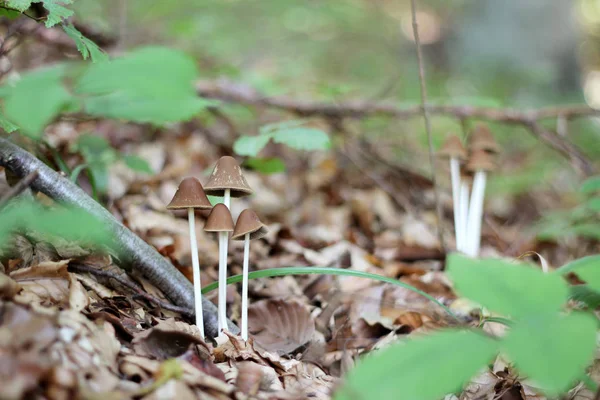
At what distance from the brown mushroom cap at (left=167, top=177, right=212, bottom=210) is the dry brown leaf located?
2.40 feet

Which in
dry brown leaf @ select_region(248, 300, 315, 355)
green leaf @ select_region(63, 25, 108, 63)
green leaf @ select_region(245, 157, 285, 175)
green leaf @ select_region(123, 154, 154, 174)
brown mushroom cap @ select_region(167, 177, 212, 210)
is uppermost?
green leaf @ select_region(245, 157, 285, 175)

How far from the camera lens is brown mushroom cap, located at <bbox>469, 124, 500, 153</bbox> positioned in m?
3.21

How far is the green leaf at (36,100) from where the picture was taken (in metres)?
1.08

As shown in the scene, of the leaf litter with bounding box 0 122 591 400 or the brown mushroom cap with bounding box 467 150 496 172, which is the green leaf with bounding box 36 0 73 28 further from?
the brown mushroom cap with bounding box 467 150 496 172

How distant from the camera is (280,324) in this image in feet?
7.41

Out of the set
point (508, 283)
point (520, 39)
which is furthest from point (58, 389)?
point (520, 39)

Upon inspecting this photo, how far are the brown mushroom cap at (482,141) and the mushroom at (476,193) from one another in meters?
0.04

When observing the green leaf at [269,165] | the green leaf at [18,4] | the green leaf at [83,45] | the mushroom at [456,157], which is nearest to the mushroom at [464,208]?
the mushroom at [456,157]

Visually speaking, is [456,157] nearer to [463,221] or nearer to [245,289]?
[463,221]

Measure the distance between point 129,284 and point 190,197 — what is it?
1.60 ft

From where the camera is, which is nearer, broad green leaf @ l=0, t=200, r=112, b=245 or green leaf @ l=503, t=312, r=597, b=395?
green leaf @ l=503, t=312, r=597, b=395

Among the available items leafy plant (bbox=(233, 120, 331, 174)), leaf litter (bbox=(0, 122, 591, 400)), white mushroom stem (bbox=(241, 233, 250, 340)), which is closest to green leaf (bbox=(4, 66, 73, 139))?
leaf litter (bbox=(0, 122, 591, 400))

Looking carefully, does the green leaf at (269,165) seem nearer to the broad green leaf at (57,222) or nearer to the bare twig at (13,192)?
the bare twig at (13,192)

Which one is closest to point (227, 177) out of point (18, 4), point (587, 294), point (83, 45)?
point (83, 45)
